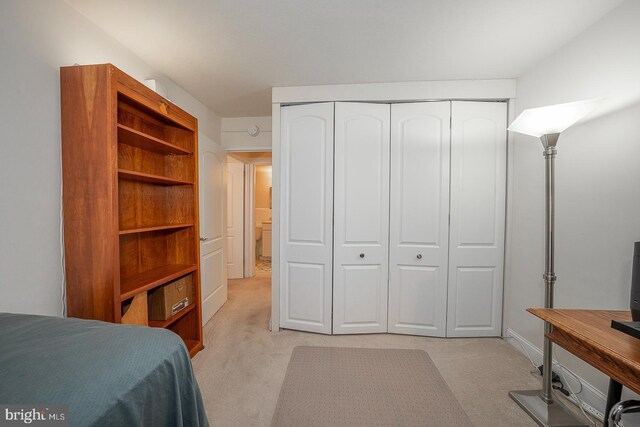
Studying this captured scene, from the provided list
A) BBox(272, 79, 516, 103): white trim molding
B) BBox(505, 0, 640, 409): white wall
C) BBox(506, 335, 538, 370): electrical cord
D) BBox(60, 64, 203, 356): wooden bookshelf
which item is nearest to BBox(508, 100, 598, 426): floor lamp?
BBox(505, 0, 640, 409): white wall

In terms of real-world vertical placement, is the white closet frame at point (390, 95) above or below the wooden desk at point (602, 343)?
above

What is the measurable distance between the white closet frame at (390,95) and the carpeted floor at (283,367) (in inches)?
17.3

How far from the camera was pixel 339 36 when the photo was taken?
1776mm

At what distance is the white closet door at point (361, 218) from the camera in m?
2.49

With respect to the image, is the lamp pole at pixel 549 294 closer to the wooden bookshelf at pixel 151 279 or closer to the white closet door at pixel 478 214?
the white closet door at pixel 478 214

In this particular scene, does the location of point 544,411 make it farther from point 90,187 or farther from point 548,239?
point 90,187

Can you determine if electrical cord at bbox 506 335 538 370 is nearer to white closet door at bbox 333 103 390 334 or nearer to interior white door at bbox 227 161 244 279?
white closet door at bbox 333 103 390 334

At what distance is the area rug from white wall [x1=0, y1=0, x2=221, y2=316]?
5.00 ft

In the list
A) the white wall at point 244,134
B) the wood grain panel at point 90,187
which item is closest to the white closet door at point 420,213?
the white wall at point 244,134

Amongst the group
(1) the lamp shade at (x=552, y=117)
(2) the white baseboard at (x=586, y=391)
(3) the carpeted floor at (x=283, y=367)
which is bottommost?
(3) the carpeted floor at (x=283, y=367)

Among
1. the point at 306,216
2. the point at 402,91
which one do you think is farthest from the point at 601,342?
the point at 402,91

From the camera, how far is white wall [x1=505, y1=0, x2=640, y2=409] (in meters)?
1.46

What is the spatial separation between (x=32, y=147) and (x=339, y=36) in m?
1.89

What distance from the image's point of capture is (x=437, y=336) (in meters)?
2.52
